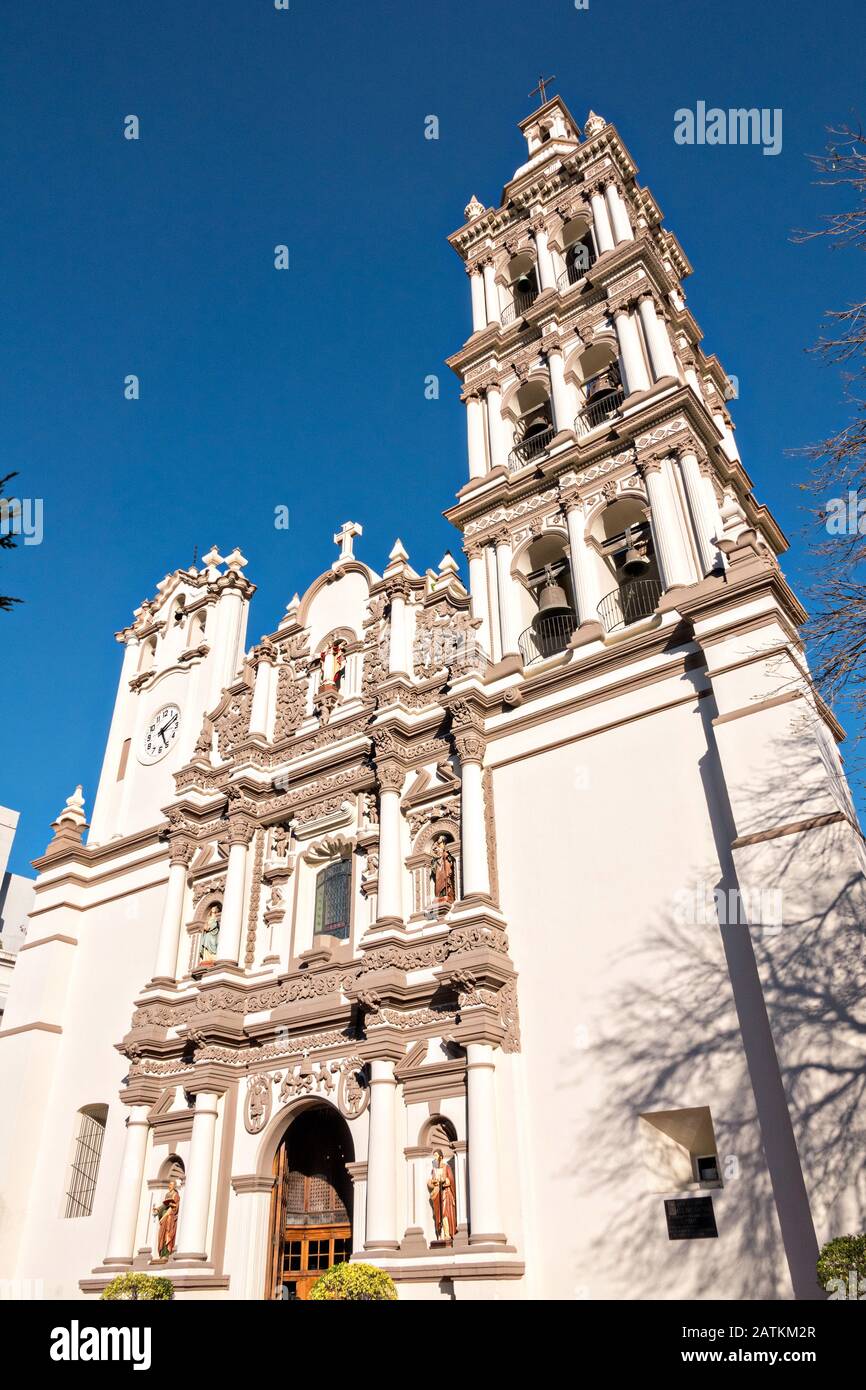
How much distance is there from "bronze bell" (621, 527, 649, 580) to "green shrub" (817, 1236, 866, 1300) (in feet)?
40.3

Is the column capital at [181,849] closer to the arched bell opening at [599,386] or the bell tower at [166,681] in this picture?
the bell tower at [166,681]

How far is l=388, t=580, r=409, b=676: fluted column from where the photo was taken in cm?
2055

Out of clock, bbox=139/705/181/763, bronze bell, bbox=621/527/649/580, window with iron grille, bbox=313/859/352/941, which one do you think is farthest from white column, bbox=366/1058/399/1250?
clock, bbox=139/705/181/763

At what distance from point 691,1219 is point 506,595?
12282 mm

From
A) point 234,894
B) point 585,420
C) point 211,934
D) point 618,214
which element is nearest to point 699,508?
point 585,420

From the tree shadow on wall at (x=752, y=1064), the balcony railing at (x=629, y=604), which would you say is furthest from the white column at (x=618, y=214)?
the tree shadow on wall at (x=752, y=1064)

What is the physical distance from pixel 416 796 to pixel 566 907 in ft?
14.0

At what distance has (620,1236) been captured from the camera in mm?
12969

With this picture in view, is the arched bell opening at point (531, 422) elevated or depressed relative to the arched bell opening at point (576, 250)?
depressed

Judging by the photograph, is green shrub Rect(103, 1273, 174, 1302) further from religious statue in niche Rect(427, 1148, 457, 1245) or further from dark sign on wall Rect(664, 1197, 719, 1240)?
dark sign on wall Rect(664, 1197, 719, 1240)

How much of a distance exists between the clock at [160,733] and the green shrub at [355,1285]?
51.2 ft

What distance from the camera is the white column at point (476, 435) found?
2344 cm
